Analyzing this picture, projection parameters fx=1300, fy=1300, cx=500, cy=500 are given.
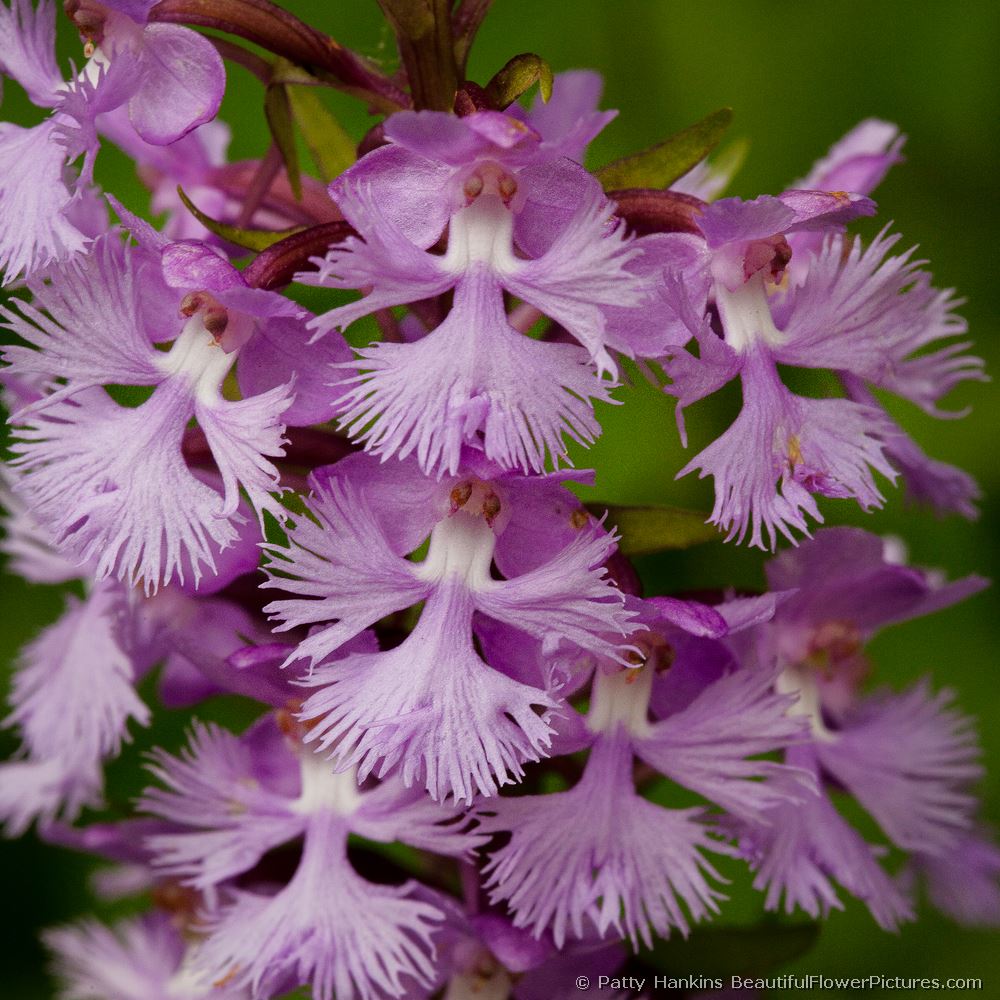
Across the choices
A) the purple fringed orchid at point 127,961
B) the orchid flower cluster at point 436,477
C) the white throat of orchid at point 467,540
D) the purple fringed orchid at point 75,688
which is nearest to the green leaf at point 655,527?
the orchid flower cluster at point 436,477

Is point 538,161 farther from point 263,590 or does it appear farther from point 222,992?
point 222,992

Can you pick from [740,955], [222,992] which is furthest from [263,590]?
[740,955]

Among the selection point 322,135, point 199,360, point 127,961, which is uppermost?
point 322,135

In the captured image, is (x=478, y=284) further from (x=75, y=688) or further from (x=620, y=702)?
(x=75, y=688)

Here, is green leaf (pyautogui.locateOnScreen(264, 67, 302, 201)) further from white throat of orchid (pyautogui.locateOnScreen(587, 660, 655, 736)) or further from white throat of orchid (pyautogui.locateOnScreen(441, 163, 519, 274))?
white throat of orchid (pyautogui.locateOnScreen(587, 660, 655, 736))

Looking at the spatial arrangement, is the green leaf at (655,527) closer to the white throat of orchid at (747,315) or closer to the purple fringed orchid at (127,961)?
the white throat of orchid at (747,315)

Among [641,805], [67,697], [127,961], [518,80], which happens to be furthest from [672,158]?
[127,961]

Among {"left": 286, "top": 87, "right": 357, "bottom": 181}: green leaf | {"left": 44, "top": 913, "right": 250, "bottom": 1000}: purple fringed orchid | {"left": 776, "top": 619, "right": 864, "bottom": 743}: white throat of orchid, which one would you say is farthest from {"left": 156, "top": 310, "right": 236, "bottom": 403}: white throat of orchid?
{"left": 44, "top": 913, "right": 250, "bottom": 1000}: purple fringed orchid
